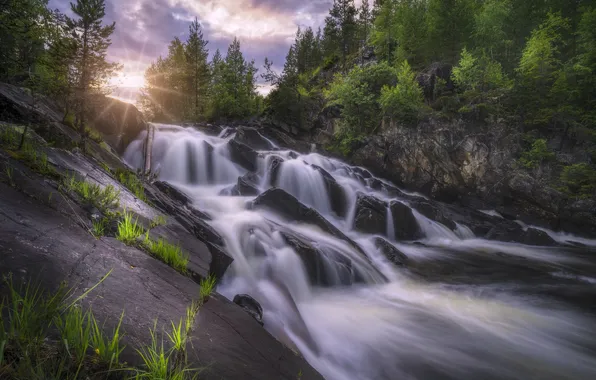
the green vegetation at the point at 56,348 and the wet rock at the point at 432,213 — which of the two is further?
the wet rock at the point at 432,213

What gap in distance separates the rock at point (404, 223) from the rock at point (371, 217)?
610 millimetres

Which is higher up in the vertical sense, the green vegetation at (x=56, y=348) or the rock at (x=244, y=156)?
the rock at (x=244, y=156)

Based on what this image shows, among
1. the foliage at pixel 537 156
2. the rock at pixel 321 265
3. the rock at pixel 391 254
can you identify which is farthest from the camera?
the foliage at pixel 537 156

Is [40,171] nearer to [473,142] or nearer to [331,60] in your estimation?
[473,142]

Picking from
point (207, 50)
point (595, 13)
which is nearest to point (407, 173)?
point (595, 13)

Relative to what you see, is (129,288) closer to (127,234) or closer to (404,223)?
(127,234)

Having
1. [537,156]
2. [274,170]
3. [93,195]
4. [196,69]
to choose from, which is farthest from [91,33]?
[537,156]

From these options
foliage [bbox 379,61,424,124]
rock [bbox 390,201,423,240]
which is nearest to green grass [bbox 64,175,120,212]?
rock [bbox 390,201,423,240]

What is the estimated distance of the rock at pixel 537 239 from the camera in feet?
52.0

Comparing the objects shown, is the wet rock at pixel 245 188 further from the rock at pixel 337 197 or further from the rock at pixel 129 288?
the rock at pixel 129 288

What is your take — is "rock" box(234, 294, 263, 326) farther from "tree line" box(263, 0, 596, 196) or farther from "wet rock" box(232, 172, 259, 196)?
"tree line" box(263, 0, 596, 196)

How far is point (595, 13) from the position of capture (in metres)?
22.0

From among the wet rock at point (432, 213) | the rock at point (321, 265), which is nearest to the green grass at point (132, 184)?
the rock at point (321, 265)

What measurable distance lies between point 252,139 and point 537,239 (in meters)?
21.1
